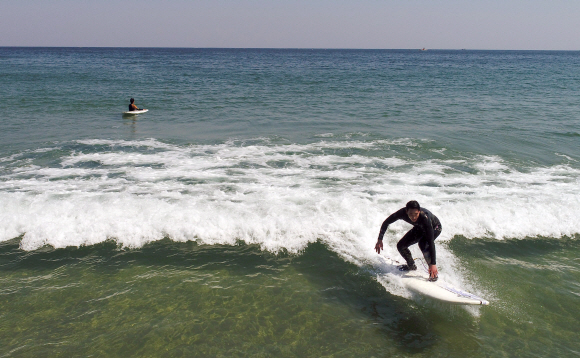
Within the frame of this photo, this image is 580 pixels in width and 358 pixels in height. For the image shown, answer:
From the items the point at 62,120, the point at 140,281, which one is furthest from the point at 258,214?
the point at 62,120

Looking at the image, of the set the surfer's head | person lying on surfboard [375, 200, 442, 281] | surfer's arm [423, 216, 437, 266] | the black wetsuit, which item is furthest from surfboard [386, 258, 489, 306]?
the surfer's head

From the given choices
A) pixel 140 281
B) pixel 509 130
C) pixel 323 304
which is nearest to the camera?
pixel 323 304

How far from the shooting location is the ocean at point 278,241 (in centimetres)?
592

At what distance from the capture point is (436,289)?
6383 millimetres

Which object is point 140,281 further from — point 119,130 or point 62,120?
point 62,120

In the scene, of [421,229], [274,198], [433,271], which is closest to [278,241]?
[274,198]

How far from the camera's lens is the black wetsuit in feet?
20.5

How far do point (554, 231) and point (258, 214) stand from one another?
281 inches

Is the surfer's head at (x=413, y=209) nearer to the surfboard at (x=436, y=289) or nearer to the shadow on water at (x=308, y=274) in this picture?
the surfboard at (x=436, y=289)

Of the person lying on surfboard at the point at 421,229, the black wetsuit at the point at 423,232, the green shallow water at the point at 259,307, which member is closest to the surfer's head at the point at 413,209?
the person lying on surfboard at the point at 421,229

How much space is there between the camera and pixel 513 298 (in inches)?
266

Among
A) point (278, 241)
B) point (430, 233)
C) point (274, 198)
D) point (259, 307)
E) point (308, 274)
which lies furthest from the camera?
point (274, 198)

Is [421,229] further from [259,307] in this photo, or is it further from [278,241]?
[278,241]

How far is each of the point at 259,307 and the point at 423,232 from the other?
120 inches
